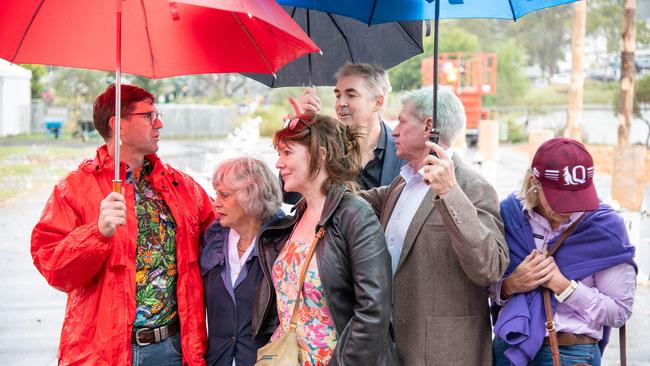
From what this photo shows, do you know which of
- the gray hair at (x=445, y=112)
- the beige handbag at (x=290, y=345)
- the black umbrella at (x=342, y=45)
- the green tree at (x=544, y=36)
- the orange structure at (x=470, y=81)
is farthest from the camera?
the green tree at (x=544, y=36)

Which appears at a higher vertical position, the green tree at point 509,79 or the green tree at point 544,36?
the green tree at point 544,36

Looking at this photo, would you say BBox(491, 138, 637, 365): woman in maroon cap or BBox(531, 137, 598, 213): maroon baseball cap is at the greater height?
BBox(531, 137, 598, 213): maroon baseball cap

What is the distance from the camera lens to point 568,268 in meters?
3.35

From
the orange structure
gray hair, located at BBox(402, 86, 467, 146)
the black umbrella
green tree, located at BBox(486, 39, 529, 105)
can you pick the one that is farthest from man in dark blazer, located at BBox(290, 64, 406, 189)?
green tree, located at BBox(486, 39, 529, 105)

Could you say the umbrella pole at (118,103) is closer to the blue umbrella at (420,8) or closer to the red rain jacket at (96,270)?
the red rain jacket at (96,270)

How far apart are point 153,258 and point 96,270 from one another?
0.27 metres

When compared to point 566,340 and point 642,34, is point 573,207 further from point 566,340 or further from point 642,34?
point 642,34

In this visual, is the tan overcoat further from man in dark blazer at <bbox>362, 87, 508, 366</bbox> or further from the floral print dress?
the floral print dress

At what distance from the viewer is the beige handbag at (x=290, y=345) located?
3.18m

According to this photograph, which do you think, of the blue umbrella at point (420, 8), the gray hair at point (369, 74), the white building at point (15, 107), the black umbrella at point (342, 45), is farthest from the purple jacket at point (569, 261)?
the white building at point (15, 107)

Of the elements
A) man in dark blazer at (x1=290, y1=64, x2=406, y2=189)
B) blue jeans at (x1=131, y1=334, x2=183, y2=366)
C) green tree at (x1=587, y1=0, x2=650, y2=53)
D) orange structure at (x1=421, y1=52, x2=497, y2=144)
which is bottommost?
blue jeans at (x1=131, y1=334, x2=183, y2=366)

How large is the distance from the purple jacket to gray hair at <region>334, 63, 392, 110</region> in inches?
61.6

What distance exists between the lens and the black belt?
11.9 ft

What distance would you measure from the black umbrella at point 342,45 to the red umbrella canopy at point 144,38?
1.07 metres
